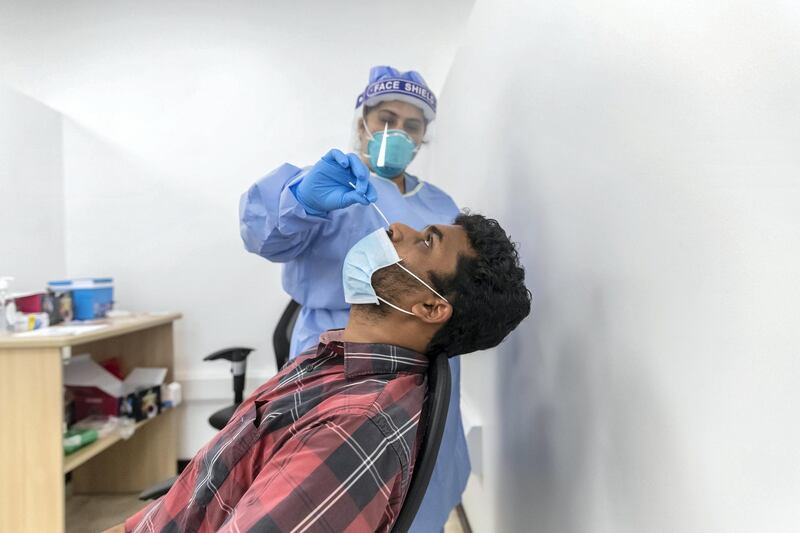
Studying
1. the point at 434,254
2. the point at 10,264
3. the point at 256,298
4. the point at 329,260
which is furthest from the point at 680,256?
the point at 10,264

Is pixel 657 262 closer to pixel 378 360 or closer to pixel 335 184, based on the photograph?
pixel 378 360

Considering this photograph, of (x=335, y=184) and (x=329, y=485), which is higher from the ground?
(x=335, y=184)

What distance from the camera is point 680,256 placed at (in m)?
0.59

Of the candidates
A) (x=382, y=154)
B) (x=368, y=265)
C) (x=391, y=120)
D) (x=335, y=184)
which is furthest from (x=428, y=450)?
(x=391, y=120)

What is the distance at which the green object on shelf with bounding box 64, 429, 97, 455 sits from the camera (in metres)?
1.79

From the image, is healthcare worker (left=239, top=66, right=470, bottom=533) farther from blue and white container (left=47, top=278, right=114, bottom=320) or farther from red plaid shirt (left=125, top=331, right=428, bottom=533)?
blue and white container (left=47, top=278, right=114, bottom=320)

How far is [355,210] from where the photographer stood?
1230mm

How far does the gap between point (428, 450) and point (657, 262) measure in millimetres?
461

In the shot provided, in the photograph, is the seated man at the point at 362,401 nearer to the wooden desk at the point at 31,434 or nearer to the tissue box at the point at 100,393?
the wooden desk at the point at 31,434

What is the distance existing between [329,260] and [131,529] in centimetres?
72

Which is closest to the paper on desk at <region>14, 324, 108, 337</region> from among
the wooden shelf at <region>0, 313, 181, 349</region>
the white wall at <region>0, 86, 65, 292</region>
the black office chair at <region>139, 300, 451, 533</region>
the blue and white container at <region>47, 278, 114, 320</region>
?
the wooden shelf at <region>0, 313, 181, 349</region>

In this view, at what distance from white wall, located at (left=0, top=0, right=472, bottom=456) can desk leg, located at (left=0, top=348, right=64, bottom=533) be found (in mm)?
995


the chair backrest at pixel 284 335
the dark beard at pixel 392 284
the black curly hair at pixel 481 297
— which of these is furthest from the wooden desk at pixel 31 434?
the black curly hair at pixel 481 297

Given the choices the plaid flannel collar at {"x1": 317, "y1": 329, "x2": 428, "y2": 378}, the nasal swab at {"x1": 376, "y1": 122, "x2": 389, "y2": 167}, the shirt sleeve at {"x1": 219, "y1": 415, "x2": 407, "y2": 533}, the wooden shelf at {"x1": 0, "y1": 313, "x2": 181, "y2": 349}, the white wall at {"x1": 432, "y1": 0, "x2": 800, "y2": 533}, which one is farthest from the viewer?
the wooden shelf at {"x1": 0, "y1": 313, "x2": 181, "y2": 349}
